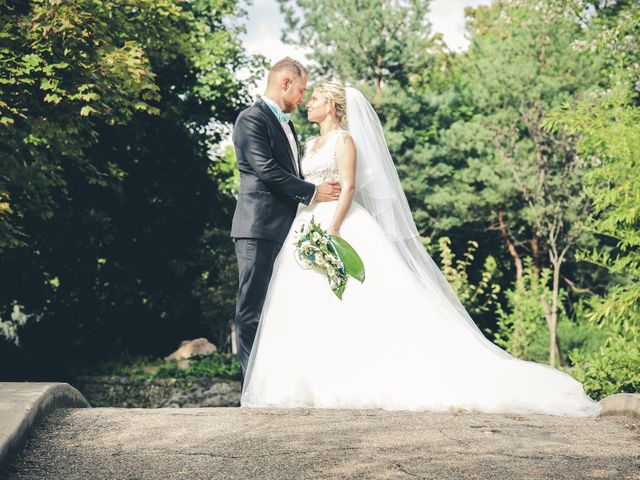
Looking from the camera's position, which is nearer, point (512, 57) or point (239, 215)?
point (239, 215)

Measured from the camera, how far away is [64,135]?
13.6 m

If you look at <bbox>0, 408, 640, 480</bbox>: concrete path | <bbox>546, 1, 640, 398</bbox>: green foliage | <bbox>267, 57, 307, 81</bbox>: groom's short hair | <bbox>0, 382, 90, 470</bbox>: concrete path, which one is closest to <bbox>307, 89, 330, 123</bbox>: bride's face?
<bbox>267, 57, 307, 81</bbox>: groom's short hair

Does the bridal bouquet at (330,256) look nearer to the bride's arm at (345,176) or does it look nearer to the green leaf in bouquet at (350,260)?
the green leaf in bouquet at (350,260)

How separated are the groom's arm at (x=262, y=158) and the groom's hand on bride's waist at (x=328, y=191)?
0.15 metres

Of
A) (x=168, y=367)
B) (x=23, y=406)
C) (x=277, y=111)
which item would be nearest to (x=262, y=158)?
(x=277, y=111)

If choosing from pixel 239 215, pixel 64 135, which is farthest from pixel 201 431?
pixel 64 135

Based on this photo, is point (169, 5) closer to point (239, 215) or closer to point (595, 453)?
point (239, 215)

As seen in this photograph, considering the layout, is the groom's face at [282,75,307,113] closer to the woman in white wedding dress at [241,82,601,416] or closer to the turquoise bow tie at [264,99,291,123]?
the turquoise bow tie at [264,99,291,123]

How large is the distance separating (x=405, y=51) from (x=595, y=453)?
2531cm

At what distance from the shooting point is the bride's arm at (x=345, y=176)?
6938 millimetres

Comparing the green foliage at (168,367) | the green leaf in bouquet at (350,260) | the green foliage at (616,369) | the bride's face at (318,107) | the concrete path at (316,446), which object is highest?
the bride's face at (318,107)

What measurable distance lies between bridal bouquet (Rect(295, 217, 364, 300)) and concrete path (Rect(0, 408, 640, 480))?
4.61 feet

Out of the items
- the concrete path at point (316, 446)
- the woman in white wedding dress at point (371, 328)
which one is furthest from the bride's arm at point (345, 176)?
the concrete path at point (316, 446)

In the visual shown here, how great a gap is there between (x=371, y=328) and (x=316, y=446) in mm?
2270
